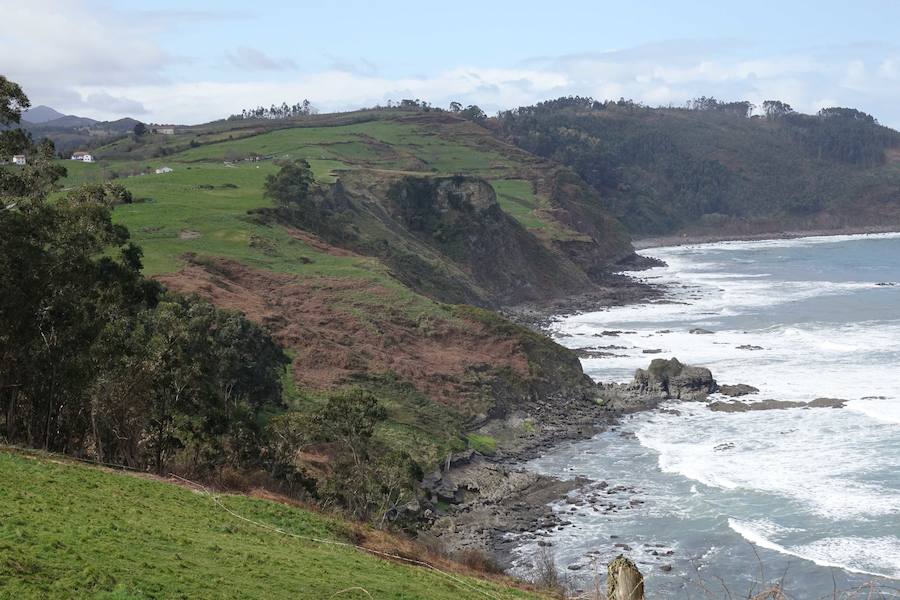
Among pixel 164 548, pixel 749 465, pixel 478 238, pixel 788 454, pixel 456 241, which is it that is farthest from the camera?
pixel 478 238

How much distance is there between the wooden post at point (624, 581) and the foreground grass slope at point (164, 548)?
26.9ft

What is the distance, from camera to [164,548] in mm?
16391

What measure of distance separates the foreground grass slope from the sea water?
553 centimetres

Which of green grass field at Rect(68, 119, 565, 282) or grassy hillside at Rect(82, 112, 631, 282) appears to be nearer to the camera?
green grass field at Rect(68, 119, 565, 282)

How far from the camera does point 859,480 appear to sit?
1535 inches

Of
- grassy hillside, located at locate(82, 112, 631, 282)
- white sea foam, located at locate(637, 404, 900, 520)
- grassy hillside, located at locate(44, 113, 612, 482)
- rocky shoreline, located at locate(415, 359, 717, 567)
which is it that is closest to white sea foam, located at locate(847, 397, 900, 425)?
white sea foam, located at locate(637, 404, 900, 520)

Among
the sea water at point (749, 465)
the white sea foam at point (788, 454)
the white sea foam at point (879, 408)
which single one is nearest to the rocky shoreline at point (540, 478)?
the sea water at point (749, 465)

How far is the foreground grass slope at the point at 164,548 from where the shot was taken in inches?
535

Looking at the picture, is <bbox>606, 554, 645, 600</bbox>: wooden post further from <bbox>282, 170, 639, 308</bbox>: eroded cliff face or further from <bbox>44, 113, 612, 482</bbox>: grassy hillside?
<bbox>282, 170, 639, 308</bbox>: eroded cliff face

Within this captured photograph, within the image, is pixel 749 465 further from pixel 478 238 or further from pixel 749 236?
pixel 749 236

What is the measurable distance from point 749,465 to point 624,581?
Result: 37026mm

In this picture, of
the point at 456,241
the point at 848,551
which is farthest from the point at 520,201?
the point at 848,551

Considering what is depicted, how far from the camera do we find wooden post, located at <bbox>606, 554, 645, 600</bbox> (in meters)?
7.29

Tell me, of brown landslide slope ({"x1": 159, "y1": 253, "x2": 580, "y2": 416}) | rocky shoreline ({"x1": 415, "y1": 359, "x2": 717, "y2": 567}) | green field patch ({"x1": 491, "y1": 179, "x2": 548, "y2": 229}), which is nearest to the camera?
rocky shoreline ({"x1": 415, "y1": 359, "x2": 717, "y2": 567})
